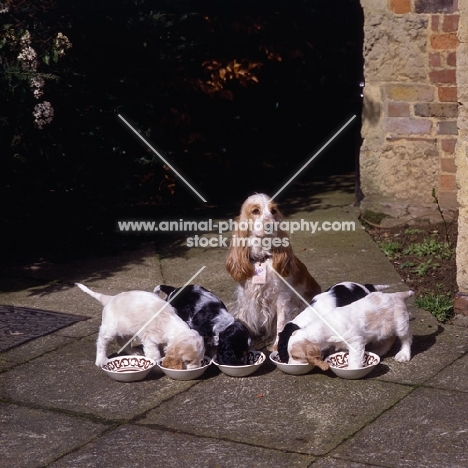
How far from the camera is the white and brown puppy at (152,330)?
538 centimetres

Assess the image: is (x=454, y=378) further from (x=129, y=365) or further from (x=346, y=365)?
(x=129, y=365)

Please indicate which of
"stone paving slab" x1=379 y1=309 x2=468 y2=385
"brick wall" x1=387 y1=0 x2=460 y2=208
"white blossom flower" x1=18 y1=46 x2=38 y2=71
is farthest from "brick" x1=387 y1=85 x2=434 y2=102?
"white blossom flower" x1=18 y1=46 x2=38 y2=71

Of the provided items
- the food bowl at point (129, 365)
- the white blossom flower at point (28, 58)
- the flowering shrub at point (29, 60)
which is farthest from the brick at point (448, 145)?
the food bowl at point (129, 365)

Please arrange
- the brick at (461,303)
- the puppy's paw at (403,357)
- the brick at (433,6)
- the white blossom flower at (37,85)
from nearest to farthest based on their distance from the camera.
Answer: the puppy's paw at (403,357) → the brick at (461,303) → the white blossom flower at (37,85) → the brick at (433,6)

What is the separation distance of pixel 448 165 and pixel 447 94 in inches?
25.8

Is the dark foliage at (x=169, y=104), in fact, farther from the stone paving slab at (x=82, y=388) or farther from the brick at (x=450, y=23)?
the stone paving slab at (x=82, y=388)

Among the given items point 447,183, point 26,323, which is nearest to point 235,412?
point 26,323

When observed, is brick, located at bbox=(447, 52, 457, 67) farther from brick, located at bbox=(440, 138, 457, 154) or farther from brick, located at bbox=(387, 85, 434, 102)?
brick, located at bbox=(440, 138, 457, 154)

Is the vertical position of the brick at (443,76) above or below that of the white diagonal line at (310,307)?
above

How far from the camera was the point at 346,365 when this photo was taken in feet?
18.1

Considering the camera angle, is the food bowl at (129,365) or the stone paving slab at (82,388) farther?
the food bowl at (129,365)

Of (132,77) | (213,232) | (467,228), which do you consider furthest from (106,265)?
(467,228)

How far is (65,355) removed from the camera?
5914 mm

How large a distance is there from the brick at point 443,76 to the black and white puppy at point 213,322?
3778 mm
